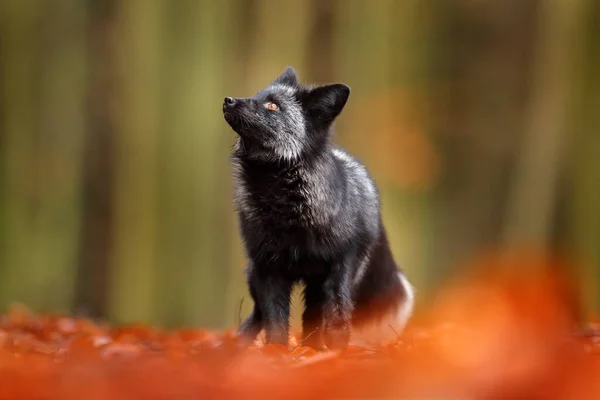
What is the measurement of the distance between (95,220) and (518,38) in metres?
9.53

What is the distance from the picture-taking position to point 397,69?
14.6 meters

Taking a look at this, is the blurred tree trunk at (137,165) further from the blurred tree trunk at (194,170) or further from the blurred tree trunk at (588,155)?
the blurred tree trunk at (588,155)

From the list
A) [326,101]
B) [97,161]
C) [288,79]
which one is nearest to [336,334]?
[326,101]

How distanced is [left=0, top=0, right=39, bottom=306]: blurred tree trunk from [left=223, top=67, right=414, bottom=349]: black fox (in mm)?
9075

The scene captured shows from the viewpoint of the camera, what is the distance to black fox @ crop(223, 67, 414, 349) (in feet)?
18.7

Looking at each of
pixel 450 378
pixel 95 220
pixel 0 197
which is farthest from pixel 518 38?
pixel 450 378

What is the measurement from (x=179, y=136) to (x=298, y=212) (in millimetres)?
8214

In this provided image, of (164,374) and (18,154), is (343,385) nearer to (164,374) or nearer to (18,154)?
(164,374)

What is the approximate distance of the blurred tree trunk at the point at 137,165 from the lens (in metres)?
13.6

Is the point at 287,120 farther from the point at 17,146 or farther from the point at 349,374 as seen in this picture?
the point at 17,146

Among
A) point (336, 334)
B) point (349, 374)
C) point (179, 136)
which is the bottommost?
point (336, 334)

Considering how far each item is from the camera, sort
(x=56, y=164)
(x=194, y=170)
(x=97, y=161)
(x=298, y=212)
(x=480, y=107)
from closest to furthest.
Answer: (x=298, y=212) < (x=194, y=170) < (x=56, y=164) < (x=97, y=161) < (x=480, y=107)

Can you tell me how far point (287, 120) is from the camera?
5.91 meters

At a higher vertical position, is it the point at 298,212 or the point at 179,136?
the point at 179,136
